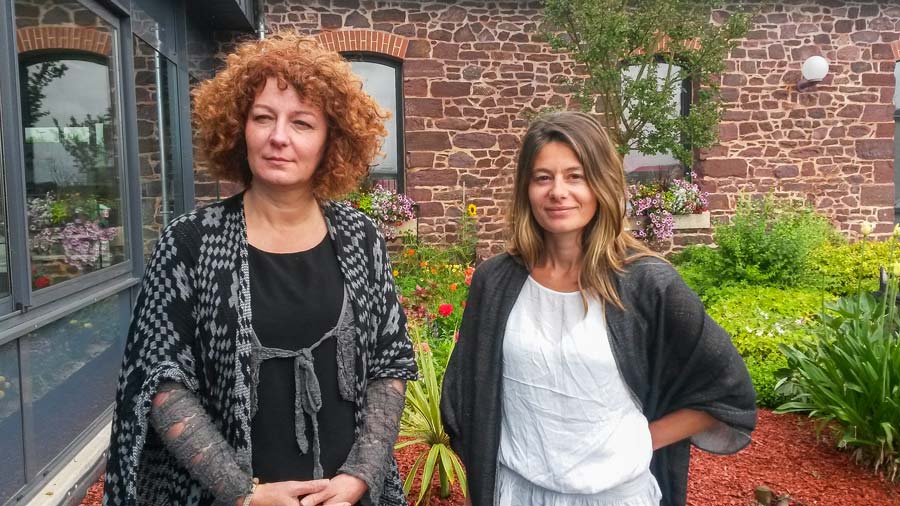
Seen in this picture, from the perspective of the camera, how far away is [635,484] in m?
1.69

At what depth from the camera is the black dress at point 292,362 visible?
5.09ft

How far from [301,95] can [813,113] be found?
9977mm

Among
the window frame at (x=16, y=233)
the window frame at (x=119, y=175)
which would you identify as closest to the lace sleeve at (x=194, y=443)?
the window frame at (x=16, y=233)

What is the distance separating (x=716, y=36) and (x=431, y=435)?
6.73 m

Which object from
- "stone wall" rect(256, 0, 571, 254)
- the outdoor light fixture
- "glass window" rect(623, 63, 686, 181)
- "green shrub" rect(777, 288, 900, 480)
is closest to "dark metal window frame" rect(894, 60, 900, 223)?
the outdoor light fixture

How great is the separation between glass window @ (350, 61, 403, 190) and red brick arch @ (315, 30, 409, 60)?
336 mm

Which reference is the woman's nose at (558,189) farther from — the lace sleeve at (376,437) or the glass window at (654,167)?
the glass window at (654,167)

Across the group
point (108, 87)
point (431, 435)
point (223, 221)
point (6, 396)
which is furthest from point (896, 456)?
point (108, 87)

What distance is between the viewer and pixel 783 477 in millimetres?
3531

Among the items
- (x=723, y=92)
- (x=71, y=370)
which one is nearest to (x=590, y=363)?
(x=71, y=370)

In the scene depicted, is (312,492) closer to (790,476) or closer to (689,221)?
(790,476)

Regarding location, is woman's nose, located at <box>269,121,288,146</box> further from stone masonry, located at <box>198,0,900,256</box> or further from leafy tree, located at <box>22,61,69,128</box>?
stone masonry, located at <box>198,0,900,256</box>

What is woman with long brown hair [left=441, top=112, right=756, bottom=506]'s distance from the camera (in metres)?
1.66

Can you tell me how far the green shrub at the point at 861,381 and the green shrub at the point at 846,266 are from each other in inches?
150
